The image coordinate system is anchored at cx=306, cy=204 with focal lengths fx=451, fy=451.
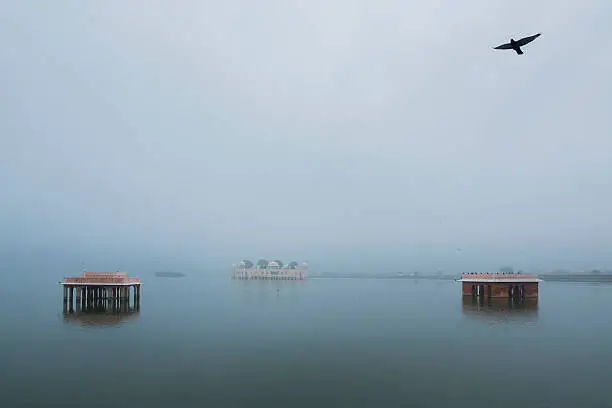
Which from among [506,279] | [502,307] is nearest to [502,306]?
[502,307]

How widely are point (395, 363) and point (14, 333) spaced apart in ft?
130

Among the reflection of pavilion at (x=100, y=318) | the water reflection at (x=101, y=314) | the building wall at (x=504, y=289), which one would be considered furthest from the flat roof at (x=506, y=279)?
the water reflection at (x=101, y=314)

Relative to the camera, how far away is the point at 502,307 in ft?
236

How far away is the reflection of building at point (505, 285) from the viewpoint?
8325 centimetres

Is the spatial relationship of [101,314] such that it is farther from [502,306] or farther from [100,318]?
[502,306]

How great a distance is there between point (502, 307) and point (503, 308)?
152 cm

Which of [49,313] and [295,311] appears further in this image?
[295,311]

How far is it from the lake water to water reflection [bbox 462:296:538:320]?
14.0 ft

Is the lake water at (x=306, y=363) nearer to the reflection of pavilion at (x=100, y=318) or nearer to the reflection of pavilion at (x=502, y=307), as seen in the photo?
the reflection of pavilion at (x=100, y=318)

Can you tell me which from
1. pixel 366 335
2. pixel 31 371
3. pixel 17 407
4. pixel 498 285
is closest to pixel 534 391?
pixel 366 335

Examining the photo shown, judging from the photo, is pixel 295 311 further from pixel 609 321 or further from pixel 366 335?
pixel 609 321

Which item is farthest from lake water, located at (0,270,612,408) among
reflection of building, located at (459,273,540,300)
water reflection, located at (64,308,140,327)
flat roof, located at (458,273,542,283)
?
reflection of building, located at (459,273,540,300)

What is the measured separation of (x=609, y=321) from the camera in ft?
200

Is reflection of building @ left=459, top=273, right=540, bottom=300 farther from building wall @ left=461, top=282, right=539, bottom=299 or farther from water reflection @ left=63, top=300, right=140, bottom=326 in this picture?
water reflection @ left=63, top=300, right=140, bottom=326
